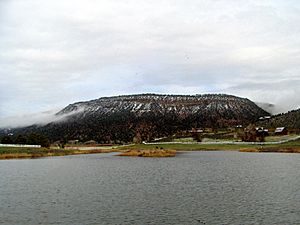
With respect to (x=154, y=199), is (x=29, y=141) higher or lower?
higher

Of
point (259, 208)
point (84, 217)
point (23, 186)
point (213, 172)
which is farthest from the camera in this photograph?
point (213, 172)

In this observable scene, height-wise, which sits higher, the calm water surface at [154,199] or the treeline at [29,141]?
the treeline at [29,141]

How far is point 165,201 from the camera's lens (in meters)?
34.8

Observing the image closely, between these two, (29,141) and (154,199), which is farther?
(29,141)

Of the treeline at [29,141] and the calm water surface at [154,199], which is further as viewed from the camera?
the treeline at [29,141]

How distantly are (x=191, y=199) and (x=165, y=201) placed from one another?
2.27m

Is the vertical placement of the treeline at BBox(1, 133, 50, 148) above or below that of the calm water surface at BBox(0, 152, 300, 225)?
above

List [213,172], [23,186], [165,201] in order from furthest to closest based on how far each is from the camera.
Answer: [213,172] → [23,186] → [165,201]

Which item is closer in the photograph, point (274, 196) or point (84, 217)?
point (84, 217)

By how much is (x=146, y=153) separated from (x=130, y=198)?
74.1 m

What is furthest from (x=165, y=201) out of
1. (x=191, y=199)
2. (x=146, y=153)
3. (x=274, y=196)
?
(x=146, y=153)

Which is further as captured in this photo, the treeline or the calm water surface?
the treeline

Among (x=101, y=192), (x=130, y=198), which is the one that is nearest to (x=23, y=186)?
(x=101, y=192)

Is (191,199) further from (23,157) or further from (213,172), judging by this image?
(23,157)
